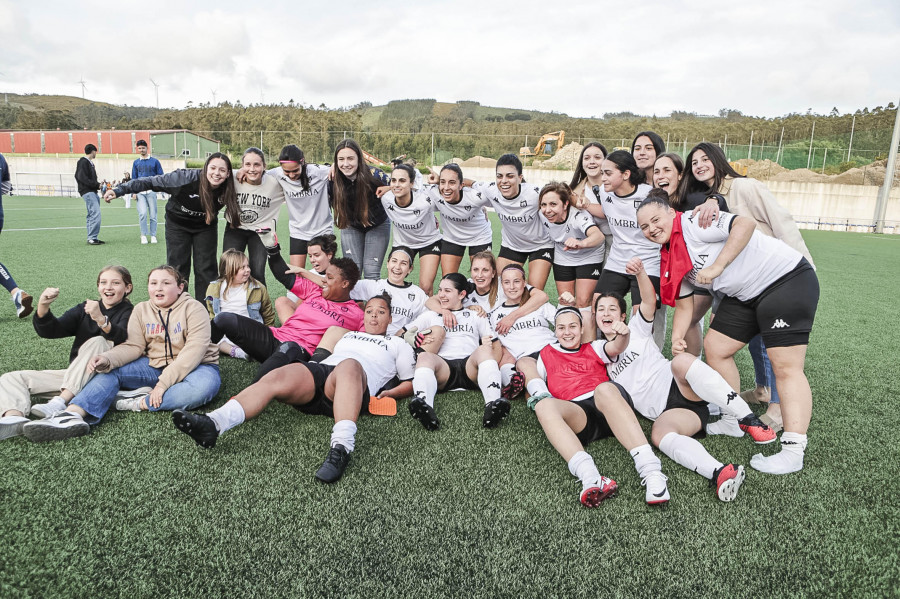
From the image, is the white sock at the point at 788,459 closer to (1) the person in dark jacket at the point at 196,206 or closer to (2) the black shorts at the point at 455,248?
(2) the black shorts at the point at 455,248

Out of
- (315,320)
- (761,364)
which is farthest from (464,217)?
(761,364)

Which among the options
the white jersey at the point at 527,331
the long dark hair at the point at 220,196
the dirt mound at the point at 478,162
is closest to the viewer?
the white jersey at the point at 527,331

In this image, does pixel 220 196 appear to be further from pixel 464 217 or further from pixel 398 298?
pixel 464 217

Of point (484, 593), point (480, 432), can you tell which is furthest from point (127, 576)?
point (480, 432)

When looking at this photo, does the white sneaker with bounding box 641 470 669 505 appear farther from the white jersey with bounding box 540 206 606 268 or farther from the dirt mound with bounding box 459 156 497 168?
the dirt mound with bounding box 459 156 497 168

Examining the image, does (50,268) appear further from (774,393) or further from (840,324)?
(840,324)

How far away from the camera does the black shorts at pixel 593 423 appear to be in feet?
10.9

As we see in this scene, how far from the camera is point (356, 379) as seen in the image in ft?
11.1

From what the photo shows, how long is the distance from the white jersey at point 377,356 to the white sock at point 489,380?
569 mm

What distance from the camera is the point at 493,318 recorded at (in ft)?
15.3

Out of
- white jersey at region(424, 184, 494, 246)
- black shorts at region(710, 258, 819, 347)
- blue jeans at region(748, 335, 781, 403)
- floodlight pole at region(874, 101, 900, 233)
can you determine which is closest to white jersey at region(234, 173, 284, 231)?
white jersey at region(424, 184, 494, 246)

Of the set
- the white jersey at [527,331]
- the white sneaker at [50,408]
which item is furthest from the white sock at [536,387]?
the white sneaker at [50,408]

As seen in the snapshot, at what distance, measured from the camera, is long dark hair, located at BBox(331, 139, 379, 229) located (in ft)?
18.4

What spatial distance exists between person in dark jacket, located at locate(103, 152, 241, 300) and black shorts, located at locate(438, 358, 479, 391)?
2.74 m
